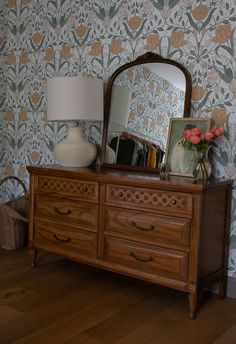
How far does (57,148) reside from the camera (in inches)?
113

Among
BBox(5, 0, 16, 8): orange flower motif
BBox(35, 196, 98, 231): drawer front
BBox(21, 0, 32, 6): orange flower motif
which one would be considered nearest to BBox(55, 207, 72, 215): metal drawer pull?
BBox(35, 196, 98, 231): drawer front

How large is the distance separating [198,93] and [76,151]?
91cm

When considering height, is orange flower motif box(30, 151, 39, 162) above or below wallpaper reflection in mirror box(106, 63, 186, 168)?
below

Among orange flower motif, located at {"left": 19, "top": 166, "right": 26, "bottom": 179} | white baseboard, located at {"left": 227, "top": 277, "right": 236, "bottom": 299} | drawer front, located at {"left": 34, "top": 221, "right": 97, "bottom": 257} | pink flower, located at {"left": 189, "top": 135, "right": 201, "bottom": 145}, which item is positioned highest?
pink flower, located at {"left": 189, "top": 135, "right": 201, "bottom": 145}

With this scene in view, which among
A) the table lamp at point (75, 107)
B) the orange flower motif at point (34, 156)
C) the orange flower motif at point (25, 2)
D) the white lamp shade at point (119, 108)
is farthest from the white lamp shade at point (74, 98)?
the orange flower motif at point (25, 2)

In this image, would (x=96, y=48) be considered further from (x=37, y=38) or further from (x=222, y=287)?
(x=222, y=287)

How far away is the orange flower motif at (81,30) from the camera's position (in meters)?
3.16

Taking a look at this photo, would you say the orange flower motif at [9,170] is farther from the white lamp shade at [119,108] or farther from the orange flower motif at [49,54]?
the white lamp shade at [119,108]

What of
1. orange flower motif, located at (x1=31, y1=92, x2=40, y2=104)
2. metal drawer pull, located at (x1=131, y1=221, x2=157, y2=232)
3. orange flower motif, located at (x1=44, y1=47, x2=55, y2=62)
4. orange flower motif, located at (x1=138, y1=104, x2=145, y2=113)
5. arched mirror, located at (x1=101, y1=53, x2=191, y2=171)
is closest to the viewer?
metal drawer pull, located at (x1=131, y1=221, x2=157, y2=232)

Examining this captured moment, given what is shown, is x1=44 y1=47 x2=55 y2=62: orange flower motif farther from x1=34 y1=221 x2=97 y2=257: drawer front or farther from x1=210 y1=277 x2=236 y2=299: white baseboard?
x1=210 y1=277 x2=236 y2=299: white baseboard

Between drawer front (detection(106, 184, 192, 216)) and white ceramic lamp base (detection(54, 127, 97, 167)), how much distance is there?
0.51 m

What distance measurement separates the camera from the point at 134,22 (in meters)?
2.88

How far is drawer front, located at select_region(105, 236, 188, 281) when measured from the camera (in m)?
2.16

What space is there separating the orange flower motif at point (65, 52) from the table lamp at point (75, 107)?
0.51 m
